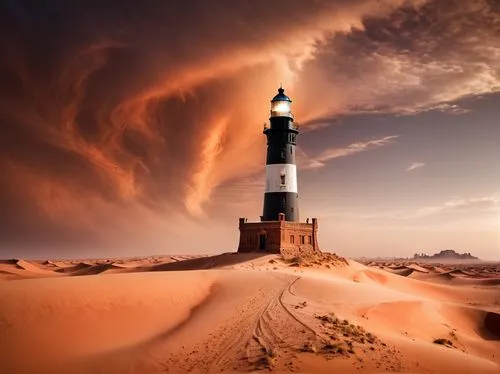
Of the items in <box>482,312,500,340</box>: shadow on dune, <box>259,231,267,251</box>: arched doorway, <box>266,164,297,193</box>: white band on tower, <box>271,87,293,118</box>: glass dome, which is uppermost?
<box>271,87,293,118</box>: glass dome

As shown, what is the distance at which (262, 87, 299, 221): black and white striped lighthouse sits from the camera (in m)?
41.1

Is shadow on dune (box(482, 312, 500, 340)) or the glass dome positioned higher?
the glass dome

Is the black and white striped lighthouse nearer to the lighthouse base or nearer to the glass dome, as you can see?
the glass dome

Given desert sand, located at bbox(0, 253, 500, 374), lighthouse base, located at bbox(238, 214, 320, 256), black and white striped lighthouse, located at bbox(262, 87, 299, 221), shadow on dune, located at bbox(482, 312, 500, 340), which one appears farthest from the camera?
black and white striped lighthouse, located at bbox(262, 87, 299, 221)

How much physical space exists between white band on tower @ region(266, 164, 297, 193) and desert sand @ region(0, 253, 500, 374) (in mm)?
17045

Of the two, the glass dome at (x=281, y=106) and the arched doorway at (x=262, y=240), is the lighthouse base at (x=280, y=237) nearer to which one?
the arched doorway at (x=262, y=240)

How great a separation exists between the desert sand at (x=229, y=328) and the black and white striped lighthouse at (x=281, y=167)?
53.9 ft

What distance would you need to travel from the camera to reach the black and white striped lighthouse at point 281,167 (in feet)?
135

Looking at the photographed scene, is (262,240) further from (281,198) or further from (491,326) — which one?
(491,326)

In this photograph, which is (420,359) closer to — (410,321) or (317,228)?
(410,321)

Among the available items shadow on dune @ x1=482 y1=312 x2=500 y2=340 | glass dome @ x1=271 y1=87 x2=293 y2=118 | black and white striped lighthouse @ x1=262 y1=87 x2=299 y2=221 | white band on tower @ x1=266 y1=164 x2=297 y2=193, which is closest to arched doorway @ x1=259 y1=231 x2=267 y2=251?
black and white striped lighthouse @ x1=262 y1=87 x2=299 y2=221

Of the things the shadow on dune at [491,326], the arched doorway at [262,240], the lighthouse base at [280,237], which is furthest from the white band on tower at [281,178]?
the shadow on dune at [491,326]

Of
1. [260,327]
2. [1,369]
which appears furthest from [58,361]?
[260,327]

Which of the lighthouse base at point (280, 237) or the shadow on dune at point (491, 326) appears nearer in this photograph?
the shadow on dune at point (491, 326)
